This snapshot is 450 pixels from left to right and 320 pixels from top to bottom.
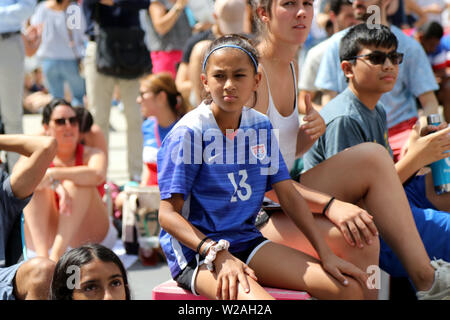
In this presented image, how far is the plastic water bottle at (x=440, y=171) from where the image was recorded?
2.87m

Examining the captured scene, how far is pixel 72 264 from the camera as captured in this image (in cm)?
218

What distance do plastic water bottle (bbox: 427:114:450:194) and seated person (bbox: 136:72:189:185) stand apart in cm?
189

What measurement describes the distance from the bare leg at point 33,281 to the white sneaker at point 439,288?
4.43 feet

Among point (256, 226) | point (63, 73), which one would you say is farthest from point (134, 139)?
point (256, 226)

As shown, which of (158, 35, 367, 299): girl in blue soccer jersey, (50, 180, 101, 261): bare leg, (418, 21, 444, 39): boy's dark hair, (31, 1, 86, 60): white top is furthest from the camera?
(31, 1, 86, 60): white top

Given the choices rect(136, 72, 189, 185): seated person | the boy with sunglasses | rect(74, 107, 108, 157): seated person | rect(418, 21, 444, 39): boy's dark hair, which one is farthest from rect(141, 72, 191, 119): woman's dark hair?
rect(418, 21, 444, 39): boy's dark hair

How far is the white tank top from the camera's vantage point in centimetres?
274

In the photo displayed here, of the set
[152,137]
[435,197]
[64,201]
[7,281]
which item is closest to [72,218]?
[64,201]

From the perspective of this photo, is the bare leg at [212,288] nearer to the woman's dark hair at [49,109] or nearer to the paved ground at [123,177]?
the paved ground at [123,177]

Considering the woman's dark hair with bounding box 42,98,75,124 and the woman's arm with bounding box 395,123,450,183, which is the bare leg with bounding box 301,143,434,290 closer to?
the woman's arm with bounding box 395,123,450,183

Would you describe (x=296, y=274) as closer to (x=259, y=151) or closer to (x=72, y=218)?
(x=259, y=151)

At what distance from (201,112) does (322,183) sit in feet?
1.96

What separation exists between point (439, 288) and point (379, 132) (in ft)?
2.84
